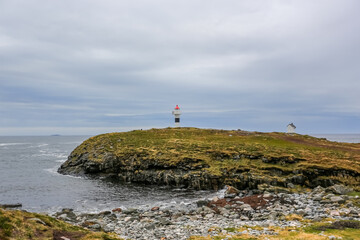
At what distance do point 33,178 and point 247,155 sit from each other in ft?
141

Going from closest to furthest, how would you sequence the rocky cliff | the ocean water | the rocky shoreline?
the rocky shoreline < the ocean water < the rocky cliff

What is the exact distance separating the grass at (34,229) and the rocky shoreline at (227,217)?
391cm

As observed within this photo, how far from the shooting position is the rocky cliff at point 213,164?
40.5 m

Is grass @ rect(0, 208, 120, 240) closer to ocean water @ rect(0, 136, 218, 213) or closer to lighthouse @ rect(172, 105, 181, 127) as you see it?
ocean water @ rect(0, 136, 218, 213)

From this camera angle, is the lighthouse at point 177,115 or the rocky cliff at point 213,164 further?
the lighthouse at point 177,115

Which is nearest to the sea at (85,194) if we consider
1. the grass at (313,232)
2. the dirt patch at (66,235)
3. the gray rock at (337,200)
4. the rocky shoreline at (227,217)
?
the rocky shoreline at (227,217)

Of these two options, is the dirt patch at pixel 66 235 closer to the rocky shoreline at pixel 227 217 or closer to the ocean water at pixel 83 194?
the rocky shoreline at pixel 227 217

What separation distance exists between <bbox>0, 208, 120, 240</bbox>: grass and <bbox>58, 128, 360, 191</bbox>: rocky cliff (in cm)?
2615

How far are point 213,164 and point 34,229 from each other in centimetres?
3395

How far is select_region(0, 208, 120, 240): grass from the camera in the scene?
15.5 m

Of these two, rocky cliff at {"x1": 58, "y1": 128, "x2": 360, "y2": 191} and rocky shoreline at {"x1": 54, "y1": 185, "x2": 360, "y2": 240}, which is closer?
rocky shoreline at {"x1": 54, "y1": 185, "x2": 360, "y2": 240}

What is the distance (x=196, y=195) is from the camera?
127 feet

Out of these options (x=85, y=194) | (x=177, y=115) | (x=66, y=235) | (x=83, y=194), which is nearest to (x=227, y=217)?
(x=66, y=235)

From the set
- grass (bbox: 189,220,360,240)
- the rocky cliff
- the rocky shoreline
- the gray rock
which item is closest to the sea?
the rocky cliff
